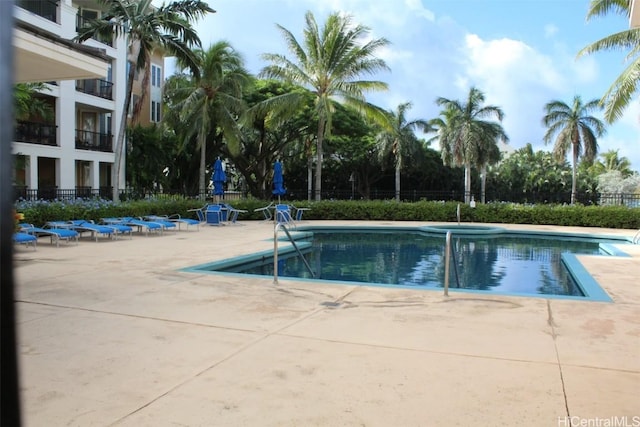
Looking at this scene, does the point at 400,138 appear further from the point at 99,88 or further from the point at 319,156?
the point at 99,88

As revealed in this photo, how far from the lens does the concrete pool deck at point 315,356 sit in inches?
130

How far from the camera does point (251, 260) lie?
11102 mm

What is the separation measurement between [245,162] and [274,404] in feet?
A: 105

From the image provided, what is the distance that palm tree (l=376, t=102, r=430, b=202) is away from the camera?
37.6 m

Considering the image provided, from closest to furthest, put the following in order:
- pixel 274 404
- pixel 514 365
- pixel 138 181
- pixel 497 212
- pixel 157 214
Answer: pixel 274 404, pixel 514 365, pixel 157 214, pixel 497 212, pixel 138 181

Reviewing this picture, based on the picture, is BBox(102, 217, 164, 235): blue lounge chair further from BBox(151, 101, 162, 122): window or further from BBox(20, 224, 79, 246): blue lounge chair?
BBox(151, 101, 162, 122): window

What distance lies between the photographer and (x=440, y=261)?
12422 millimetres

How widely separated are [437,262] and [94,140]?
22.2m

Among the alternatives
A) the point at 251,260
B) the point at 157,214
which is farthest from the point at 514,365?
the point at 157,214

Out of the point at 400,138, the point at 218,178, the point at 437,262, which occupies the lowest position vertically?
the point at 437,262

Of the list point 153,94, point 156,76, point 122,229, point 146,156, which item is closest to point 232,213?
point 122,229

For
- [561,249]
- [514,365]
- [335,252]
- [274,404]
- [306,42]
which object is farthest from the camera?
[306,42]

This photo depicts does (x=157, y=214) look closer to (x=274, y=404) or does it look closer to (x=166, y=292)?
(x=166, y=292)

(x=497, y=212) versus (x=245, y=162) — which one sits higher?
(x=245, y=162)
